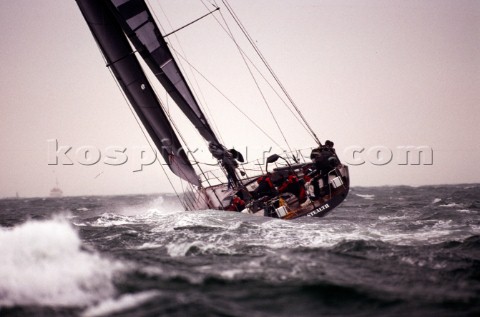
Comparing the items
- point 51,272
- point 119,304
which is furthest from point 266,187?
point 119,304

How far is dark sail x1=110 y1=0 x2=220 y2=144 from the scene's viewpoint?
12.7m

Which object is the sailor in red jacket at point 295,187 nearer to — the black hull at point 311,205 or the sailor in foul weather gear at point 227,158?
the black hull at point 311,205

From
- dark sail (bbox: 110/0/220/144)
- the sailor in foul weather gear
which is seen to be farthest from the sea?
dark sail (bbox: 110/0/220/144)

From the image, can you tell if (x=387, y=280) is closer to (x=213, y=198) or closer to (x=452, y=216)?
(x=452, y=216)

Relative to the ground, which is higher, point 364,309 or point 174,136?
point 174,136

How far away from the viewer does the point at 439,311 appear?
3857mm

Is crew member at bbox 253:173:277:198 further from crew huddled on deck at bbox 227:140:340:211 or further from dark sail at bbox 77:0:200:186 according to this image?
dark sail at bbox 77:0:200:186

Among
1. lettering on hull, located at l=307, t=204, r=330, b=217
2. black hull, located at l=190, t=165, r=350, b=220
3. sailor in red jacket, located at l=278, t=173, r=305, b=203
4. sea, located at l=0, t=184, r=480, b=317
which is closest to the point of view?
sea, located at l=0, t=184, r=480, b=317

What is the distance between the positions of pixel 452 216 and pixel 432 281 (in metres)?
9.24

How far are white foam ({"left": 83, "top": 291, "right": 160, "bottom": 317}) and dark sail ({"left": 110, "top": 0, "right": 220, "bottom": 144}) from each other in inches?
345

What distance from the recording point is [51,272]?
218 inches

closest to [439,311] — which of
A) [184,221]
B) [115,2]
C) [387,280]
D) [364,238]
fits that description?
[387,280]

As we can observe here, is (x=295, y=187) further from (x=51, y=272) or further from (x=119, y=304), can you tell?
(x=119, y=304)

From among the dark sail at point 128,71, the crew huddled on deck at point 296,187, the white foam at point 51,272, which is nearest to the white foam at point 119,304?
the white foam at point 51,272
